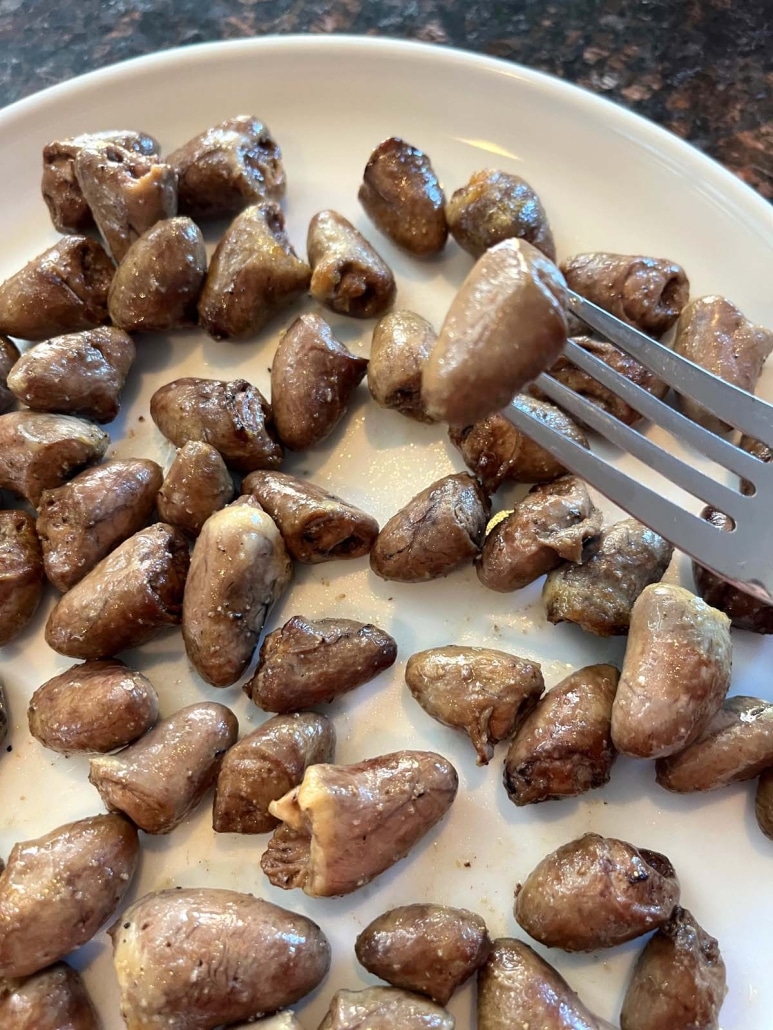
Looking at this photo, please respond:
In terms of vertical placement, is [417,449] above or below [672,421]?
below

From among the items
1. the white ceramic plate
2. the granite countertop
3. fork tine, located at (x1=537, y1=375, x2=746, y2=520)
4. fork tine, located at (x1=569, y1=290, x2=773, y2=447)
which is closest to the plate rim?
the white ceramic plate

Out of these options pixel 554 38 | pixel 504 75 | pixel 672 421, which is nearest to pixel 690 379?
pixel 672 421

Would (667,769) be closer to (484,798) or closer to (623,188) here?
(484,798)

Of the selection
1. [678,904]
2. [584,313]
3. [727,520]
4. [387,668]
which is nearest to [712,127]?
[584,313]

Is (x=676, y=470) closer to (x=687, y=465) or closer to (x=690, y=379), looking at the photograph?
(x=687, y=465)

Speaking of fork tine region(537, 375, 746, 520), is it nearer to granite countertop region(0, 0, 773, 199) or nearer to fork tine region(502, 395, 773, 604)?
fork tine region(502, 395, 773, 604)

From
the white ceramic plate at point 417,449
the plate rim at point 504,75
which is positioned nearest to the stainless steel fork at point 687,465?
the white ceramic plate at point 417,449
